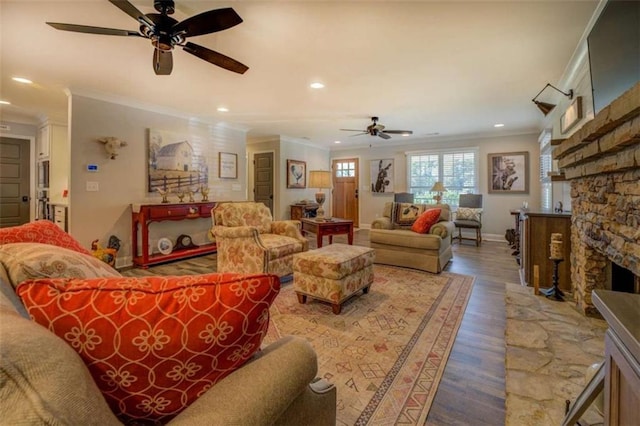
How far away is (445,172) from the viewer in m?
6.84

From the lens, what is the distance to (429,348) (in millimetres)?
2025

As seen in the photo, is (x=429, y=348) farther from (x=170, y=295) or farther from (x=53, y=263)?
(x=53, y=263)

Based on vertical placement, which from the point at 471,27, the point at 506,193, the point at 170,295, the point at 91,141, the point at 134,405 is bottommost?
the point at 134,405

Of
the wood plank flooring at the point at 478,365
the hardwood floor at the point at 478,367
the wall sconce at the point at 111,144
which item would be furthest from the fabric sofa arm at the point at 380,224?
the wall sconce at the point at 111,144

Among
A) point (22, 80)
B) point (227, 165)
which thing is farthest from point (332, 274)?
point (22, 80)

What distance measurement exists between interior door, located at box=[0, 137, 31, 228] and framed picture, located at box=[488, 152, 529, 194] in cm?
906

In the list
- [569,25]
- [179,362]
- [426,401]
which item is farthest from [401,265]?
[179,362]

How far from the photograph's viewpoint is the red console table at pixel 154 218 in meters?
3.99

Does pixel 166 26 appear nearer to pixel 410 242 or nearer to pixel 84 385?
pixel 84 385

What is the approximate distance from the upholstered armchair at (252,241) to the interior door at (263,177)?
3303mm

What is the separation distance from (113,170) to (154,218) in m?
0.87

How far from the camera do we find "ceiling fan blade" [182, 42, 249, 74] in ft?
7.02

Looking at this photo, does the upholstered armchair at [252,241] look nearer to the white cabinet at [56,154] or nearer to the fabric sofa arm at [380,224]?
the fabric sofa arm at [380,224]

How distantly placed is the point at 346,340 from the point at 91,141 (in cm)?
403
